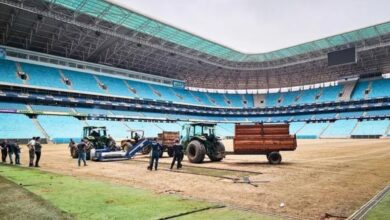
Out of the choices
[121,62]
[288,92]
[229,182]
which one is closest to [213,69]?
[121,62]

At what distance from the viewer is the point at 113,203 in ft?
23.6

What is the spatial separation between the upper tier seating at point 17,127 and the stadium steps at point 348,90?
63116 mm

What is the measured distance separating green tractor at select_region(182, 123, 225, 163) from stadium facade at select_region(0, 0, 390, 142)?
87.6ft

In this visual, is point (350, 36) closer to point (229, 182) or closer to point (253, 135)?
point (253, 135)

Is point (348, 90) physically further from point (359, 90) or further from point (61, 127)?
point (61, 127)

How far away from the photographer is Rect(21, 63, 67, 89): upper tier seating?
50719 millimetres

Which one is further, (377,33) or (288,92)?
(288,92)

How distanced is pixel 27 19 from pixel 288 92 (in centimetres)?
6475

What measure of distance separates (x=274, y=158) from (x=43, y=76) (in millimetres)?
47172

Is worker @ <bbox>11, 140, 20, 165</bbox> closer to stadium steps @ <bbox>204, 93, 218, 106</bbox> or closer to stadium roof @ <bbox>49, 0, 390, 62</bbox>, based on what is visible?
stadium roof @ <bbox>49, 0, 390, 62</bbox>

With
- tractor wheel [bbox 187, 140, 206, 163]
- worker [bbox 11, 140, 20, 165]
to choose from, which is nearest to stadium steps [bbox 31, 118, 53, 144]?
worker [bbox 11, 140, 20, 165]

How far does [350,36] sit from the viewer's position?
50.9 meters

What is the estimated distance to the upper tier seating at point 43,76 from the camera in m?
50.7

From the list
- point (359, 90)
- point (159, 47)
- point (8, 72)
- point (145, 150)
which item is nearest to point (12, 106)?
point (8, 72)
